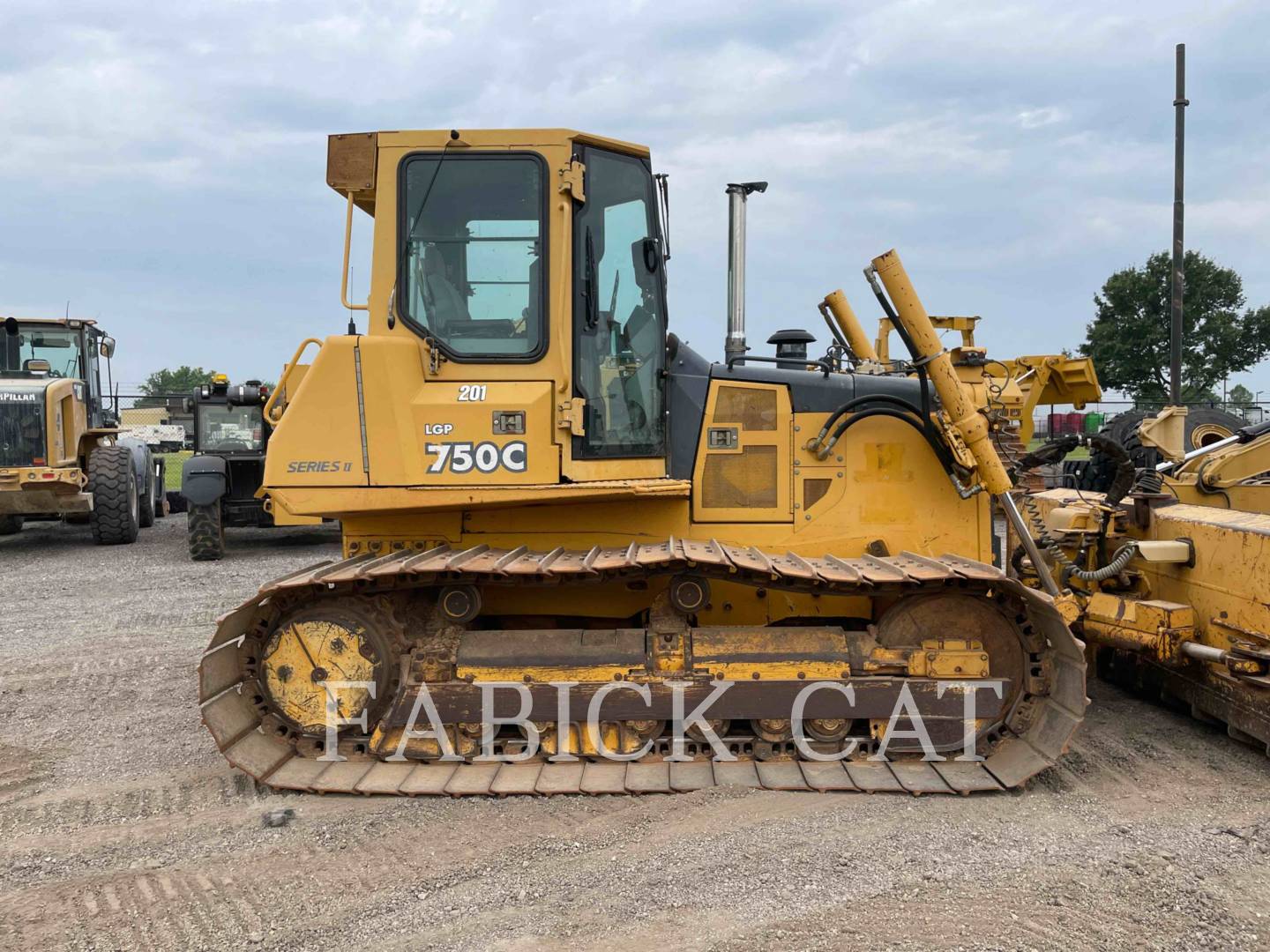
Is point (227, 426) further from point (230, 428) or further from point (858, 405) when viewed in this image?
point (858, 405)

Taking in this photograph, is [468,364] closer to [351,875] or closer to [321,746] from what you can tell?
[321,746]

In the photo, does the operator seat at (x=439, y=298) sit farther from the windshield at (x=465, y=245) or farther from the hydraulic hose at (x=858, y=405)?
the hydraulic hose at (x=858, y=405)

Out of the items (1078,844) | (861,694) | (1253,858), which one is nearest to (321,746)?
(861,694)

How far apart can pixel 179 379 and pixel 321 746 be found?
182 ft

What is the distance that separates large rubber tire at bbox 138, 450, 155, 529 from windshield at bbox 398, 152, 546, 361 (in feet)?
42.1

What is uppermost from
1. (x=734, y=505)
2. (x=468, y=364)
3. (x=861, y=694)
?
(x=468, y=364)

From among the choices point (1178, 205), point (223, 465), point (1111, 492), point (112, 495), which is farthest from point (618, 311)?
point (1178, 205)

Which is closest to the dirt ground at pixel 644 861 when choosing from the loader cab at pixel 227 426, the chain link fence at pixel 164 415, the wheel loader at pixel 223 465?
the wheel loader at pixel 223 465

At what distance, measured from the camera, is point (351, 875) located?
147 inches

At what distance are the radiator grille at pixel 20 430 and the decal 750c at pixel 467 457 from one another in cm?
1099

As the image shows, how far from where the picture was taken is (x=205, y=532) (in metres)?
12.2

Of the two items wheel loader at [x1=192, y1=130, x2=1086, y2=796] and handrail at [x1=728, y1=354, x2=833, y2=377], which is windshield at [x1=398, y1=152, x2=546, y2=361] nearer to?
wheel loader at [x1=192, y1=130, x2=1086, y2=796]

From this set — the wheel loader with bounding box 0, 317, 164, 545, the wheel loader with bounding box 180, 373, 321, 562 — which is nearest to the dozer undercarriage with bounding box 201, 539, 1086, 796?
the wheel loader with bounding box 180, 373, 321, 562

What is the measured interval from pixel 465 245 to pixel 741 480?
1941mm
